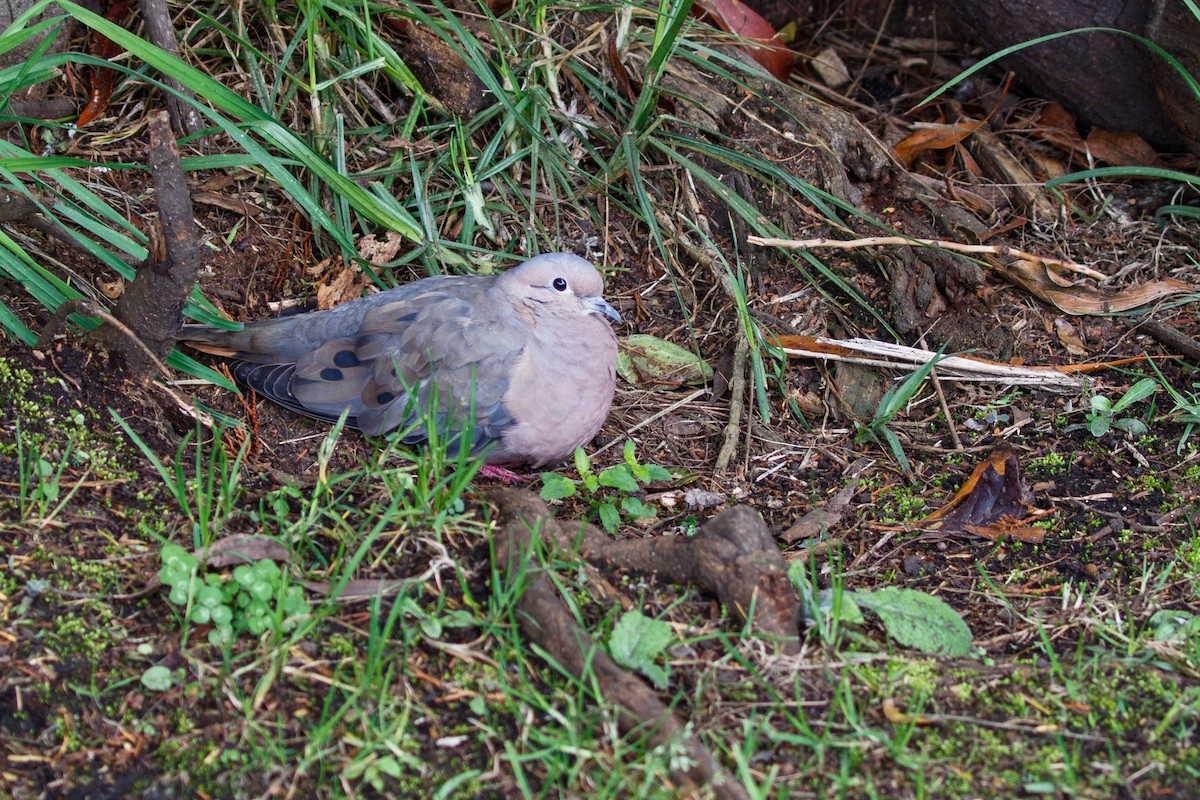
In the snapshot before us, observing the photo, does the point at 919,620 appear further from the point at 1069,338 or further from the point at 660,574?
the point at 1069,338

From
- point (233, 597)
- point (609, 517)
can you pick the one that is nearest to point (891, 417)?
point (609, 517)

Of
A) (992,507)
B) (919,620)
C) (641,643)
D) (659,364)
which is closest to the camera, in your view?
(641,643)

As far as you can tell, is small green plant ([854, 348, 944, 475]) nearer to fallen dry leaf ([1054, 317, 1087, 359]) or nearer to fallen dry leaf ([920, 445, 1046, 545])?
fallen dry leaf ([920, 445, 1046, 545])

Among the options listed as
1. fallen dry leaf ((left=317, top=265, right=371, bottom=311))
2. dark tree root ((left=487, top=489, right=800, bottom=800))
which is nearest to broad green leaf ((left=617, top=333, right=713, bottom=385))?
fallen dry leaf ((left=317, top=265, right=371, bottom=311))

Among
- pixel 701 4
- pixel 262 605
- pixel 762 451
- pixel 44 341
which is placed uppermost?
pixel 701 4

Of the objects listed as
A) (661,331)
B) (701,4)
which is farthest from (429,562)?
(701,4)

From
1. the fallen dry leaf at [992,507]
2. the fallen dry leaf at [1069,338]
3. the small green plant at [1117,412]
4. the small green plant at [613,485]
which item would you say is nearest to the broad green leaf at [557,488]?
the small green plant at [613,485]

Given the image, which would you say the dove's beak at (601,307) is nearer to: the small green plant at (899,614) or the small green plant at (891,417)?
the small green plant at (891,417)

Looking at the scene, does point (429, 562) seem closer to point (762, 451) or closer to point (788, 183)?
point (762, 451)
